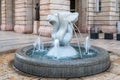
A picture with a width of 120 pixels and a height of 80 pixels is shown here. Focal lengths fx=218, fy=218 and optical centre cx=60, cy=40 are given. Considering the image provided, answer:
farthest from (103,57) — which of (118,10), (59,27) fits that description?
(118,10)

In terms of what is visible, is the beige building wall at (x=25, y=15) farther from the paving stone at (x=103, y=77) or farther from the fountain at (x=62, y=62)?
the paving stone at (x=103, y=77)

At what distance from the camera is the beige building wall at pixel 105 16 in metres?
20.8

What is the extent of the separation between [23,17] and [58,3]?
18.0 ft

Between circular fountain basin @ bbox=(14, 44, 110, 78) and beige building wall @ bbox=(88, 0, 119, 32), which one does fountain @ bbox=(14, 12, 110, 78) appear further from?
beige building wall @ bbox=(88, 0, 119, 32)

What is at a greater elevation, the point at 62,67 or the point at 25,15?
the point at 25,15

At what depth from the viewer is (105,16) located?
2103 cm

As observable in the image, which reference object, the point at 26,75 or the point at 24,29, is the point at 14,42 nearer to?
the point at 24,29

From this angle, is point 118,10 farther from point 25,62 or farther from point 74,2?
point 25,62

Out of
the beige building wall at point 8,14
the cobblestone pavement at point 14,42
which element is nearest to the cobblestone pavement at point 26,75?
the cobblestone pavement at point 14,42

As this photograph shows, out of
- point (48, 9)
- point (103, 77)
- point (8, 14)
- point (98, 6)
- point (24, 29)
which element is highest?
point (98, 6)

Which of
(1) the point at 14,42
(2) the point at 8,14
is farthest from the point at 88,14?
(1) the point at 14,42

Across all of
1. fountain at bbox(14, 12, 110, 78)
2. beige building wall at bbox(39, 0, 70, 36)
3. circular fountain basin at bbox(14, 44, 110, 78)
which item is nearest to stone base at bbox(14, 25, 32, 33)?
beige building wall at bbox(39, 0, 70, 36)

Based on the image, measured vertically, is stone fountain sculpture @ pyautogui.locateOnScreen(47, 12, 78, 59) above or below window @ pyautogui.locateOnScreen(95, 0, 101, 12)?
below

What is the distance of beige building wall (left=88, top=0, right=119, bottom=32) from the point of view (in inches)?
817
